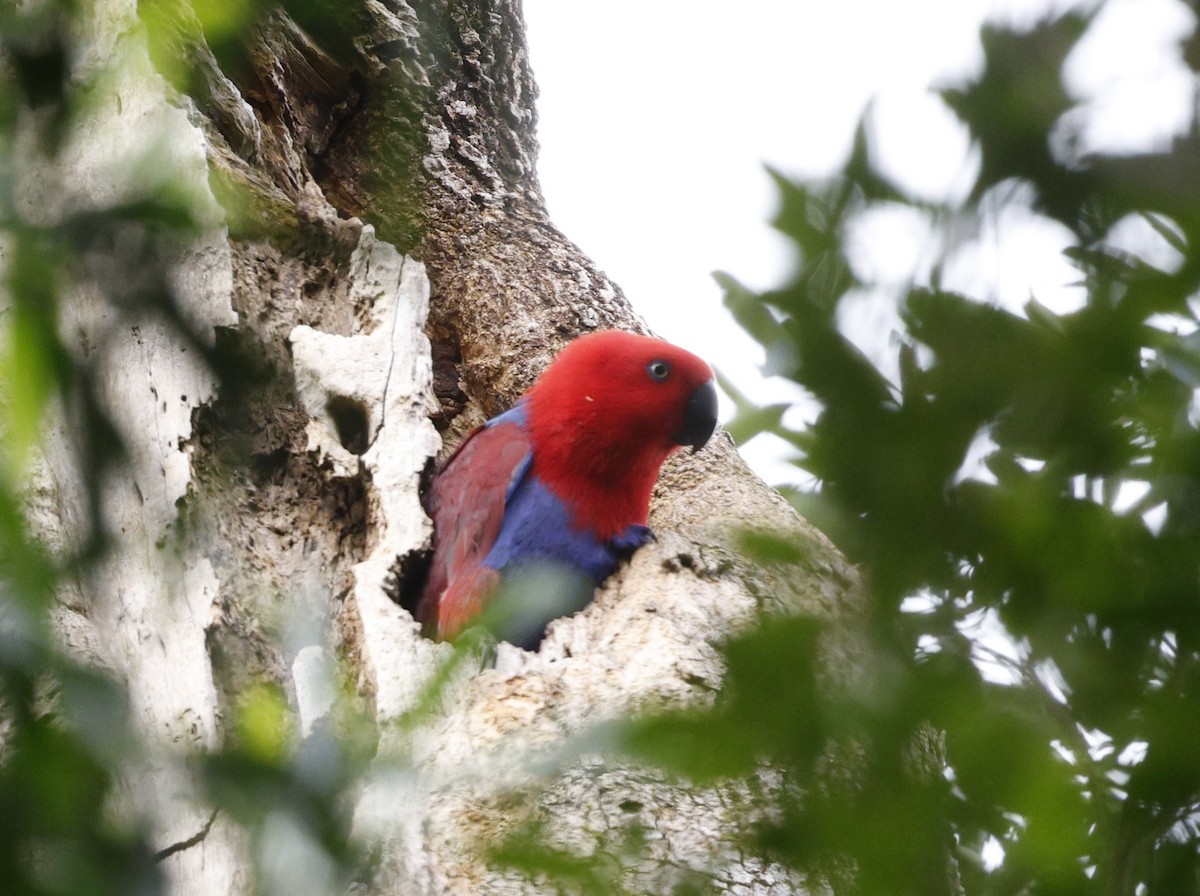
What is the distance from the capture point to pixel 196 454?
2.11 m

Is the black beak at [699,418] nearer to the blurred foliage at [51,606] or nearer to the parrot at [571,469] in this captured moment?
the parrot at [571,469]

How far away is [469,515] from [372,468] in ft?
1.18

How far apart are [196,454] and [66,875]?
52.7 inches

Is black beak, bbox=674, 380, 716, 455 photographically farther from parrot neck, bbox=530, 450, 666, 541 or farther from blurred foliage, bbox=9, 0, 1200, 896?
blurred foliage, bbox=9, 0, 1200, 896

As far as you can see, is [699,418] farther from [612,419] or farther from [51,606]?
[51,606]

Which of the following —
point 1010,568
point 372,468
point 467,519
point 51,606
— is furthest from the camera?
point 467,519

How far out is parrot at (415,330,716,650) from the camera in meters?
2.69

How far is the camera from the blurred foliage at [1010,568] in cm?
71

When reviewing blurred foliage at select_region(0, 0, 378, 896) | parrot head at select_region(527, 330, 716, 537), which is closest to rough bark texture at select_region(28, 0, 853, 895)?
blurred foliage at select_region(0, 0, 378, 896)

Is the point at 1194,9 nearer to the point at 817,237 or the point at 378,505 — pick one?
the point at 817,237

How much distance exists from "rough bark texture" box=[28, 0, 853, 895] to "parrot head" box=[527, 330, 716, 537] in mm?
150

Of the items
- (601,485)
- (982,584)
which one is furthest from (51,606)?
(601,485)

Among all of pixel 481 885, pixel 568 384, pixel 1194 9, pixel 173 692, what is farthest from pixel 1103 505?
pixel 568 384

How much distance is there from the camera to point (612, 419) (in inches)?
120
